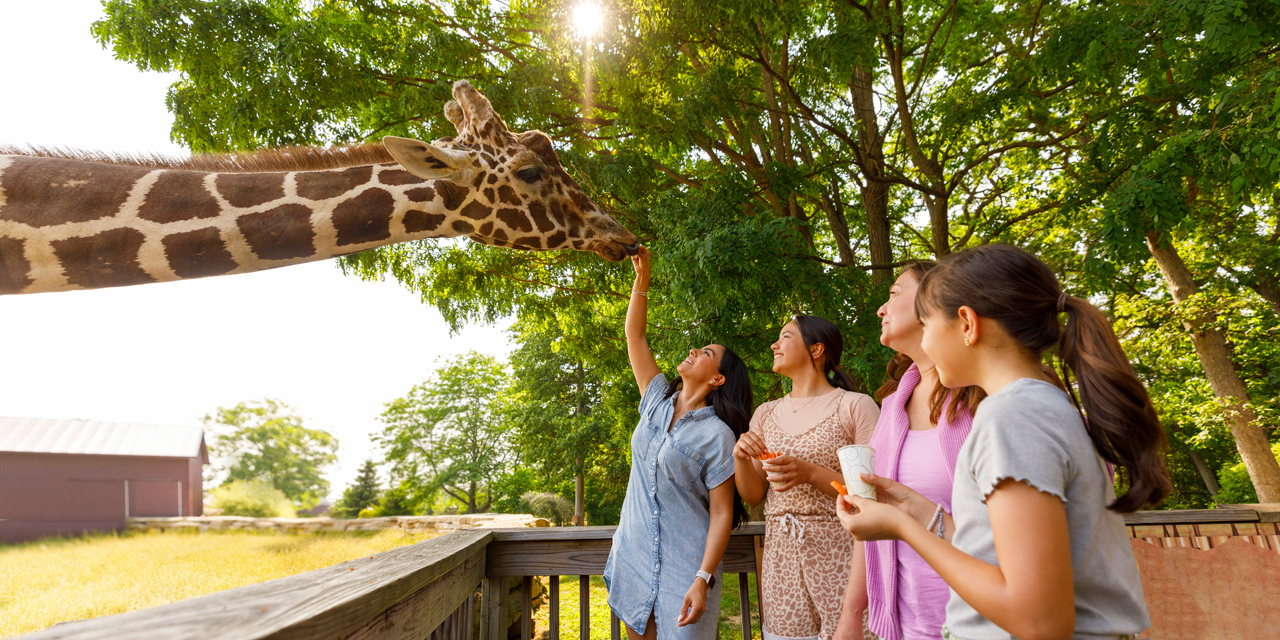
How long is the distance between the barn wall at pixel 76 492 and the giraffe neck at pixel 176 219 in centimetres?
2064

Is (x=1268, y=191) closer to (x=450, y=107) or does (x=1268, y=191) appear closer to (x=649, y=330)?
(x=450, y=107)

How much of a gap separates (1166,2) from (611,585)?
15.9 feet

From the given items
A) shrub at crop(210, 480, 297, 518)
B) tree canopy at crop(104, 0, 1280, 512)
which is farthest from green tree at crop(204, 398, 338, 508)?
tree canopy at crop(104, 0, 1280, 512)

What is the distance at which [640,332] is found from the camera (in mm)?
3080

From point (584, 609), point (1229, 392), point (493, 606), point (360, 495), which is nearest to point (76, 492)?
point (360, 495)

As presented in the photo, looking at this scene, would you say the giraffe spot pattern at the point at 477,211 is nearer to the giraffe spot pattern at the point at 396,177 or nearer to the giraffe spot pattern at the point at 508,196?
the giraffe spot pattern at the point at 508,196

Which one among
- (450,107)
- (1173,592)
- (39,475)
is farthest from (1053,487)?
(39,475)

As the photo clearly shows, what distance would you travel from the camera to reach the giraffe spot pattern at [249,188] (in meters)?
3.05

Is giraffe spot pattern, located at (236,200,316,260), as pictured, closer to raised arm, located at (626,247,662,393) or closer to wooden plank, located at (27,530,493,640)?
raised arm, located at (626,247,662,393)

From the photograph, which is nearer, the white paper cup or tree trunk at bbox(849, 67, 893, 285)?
the white paper cup

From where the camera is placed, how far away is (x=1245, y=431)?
9586mm

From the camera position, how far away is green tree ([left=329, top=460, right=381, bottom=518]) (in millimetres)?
27500

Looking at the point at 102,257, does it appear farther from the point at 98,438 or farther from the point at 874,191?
the point at 98,438

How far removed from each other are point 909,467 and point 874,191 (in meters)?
5.64
